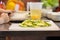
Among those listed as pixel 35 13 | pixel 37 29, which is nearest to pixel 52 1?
pixel 35 13

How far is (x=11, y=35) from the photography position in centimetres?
67

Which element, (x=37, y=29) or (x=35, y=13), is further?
(x=35, y=13)

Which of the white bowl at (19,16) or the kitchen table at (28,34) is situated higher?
the white bowl at (19,16)

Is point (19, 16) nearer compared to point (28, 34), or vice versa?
point (28, 34)

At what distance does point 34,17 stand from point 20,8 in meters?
0.43

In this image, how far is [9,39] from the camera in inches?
26.8

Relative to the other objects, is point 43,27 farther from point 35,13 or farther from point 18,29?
point 35,13

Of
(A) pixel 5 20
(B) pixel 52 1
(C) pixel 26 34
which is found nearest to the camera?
(C) pixel 26 34

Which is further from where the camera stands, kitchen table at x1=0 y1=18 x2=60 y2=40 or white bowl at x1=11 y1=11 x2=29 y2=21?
white bowl at x1=11 y1=11 x2=29 y2=21

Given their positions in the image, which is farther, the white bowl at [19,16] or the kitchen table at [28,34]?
the white bowl at [19,16]

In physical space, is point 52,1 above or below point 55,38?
above

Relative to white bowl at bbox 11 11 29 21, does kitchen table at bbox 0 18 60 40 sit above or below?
below

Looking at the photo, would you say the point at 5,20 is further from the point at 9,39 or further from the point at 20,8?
the point at 20,8

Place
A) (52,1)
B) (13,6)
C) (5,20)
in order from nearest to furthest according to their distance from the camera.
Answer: (5,20)
(13,6)
(52,1)
